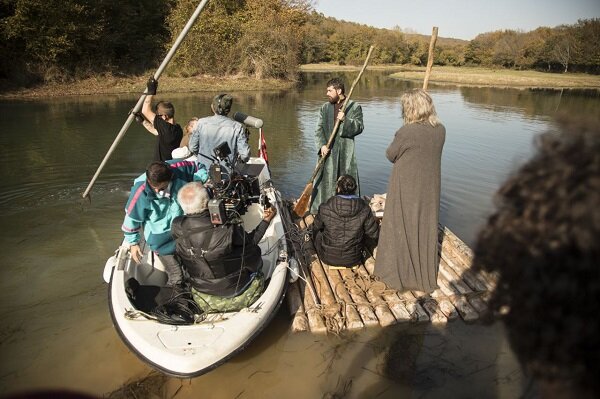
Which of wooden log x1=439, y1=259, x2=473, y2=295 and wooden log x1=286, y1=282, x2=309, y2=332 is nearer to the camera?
wooden log x1=286, y1=282, x2=309, y2=332

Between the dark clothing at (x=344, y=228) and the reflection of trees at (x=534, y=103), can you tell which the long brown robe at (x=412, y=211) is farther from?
the reflection of trees at (x=534, y=103)

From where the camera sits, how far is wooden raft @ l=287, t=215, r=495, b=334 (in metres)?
3.59

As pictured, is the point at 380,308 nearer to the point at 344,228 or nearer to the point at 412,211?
the point at 344,228

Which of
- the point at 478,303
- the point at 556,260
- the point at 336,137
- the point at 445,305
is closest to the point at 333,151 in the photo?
the point at 336,137

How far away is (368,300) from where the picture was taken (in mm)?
3844


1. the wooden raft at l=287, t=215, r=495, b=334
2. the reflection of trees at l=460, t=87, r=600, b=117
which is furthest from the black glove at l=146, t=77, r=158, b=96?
the reflection of trees at l=460, t=87, r=600, b=117

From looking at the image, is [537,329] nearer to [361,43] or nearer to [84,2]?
[84,2]

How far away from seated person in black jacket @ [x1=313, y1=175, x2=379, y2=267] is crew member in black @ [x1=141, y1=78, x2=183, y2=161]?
7.62 ft

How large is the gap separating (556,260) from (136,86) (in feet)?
79.7

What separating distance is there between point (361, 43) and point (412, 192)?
5803 centimetres

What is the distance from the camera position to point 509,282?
1018 millimetres

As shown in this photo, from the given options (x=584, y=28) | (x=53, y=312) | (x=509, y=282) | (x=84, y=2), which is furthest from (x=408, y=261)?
(x=584, y=28)

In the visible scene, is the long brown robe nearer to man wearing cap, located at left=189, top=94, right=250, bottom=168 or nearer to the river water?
the river water

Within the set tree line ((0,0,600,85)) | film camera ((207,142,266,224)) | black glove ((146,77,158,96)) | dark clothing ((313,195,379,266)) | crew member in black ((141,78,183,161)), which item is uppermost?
tree line ((0,0,600,85))
